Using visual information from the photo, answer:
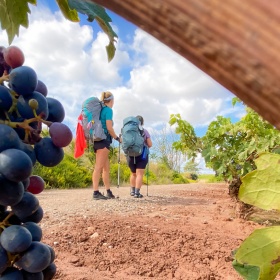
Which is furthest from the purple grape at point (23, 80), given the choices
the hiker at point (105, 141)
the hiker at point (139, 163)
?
the hiker at point (139, 163)

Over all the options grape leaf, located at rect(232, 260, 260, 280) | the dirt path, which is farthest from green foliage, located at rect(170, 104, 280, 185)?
grape leaf, located at rect(232, 260, 260, 280)

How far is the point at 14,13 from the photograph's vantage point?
1.44 metres

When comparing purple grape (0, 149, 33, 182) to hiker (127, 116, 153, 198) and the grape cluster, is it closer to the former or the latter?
the grape cluster

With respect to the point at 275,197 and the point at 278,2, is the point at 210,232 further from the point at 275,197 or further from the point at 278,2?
the point at 278,2

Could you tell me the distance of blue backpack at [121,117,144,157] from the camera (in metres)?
6.97

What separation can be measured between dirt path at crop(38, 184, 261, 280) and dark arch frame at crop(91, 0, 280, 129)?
3.09m

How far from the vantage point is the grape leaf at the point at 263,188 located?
1.12 m

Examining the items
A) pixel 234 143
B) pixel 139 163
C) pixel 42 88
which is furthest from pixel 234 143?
pixel 42 88

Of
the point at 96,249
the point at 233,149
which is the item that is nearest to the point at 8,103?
the point at 96,249

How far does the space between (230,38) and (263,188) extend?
0.93 meters

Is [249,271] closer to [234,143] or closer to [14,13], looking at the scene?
[14,13]

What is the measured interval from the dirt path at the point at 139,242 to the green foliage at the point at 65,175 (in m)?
6.76

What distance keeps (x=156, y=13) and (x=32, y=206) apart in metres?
0.94

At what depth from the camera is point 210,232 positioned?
489 cm
